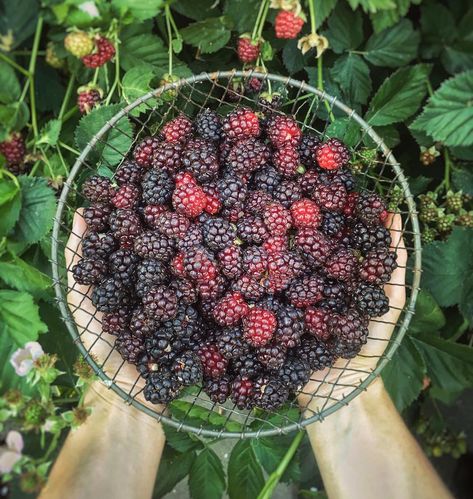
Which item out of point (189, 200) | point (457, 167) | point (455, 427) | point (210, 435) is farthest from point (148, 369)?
point (455, 427)

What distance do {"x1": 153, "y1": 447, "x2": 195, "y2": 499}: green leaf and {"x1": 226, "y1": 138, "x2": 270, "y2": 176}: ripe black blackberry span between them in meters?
0.56

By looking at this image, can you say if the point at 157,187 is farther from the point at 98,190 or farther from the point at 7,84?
the point at 7,84

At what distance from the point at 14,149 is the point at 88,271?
258 millimetres

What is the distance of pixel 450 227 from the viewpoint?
106cm

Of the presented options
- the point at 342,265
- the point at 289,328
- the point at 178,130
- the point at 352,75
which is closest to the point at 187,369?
the point at 289,328

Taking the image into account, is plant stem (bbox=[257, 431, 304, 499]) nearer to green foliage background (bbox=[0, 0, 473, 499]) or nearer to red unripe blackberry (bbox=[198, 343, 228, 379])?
green foliage background (bbox=[0, 0, 473, 499])

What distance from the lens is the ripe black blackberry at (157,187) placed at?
89cm

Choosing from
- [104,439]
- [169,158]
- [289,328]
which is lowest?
[104,439]

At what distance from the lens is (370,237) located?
88 centimetres

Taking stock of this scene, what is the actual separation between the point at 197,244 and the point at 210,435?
31 centimetres

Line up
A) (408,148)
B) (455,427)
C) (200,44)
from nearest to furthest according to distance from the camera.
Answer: (200,44) < (408,148) < (455,427)

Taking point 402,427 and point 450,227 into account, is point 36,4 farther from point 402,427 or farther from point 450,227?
point 402,427

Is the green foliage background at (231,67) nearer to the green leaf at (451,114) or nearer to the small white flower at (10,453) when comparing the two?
the green leaf at (451,114)

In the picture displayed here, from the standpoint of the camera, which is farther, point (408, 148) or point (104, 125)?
point (408, 148)
